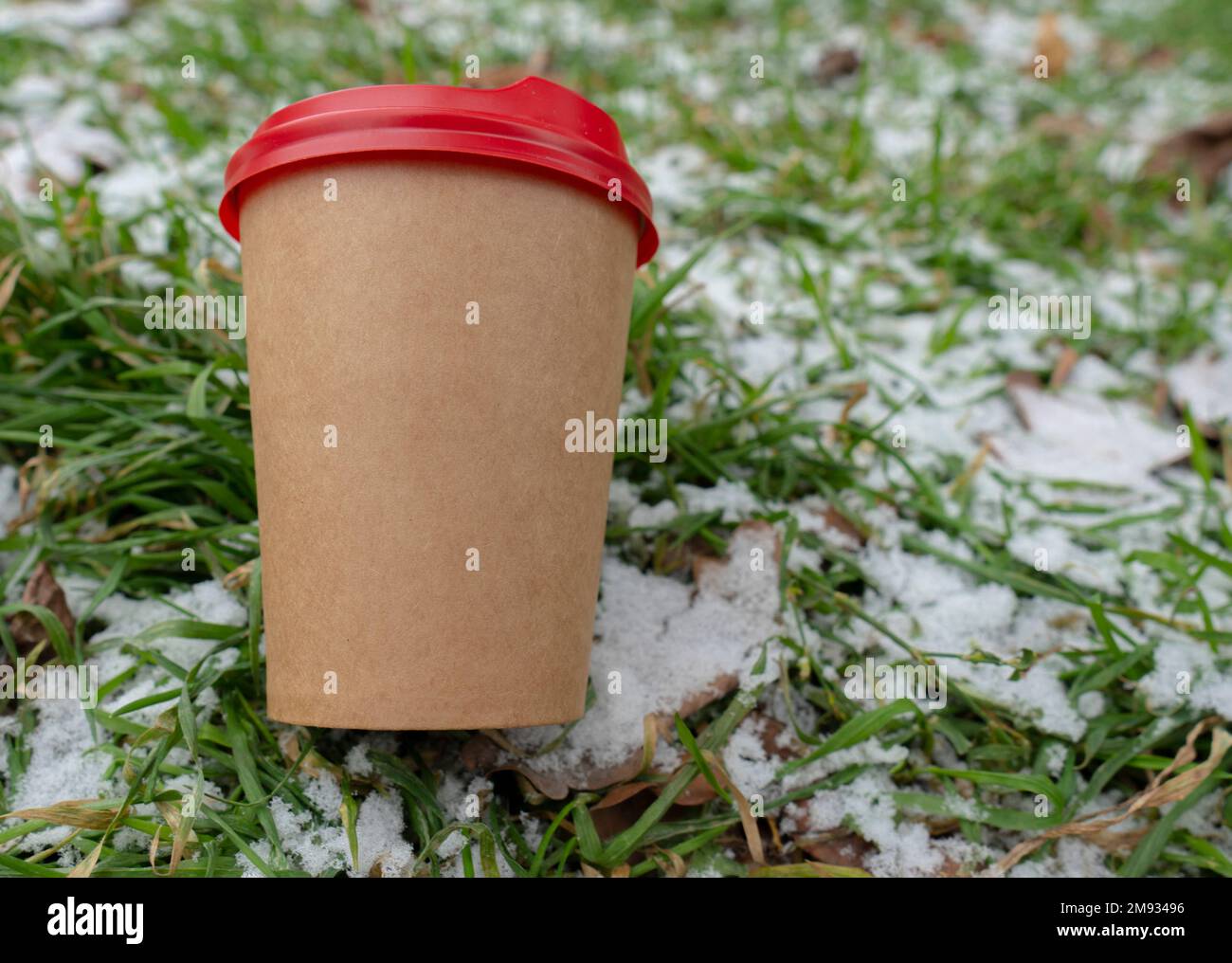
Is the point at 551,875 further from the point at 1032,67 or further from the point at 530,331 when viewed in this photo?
the point at 1032,67

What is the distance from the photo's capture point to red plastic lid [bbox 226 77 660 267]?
78cm

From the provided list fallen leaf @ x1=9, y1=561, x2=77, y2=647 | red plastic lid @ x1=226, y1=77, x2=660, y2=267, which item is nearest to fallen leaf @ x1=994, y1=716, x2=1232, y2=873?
red plastic lid @ x1=226, y1=77, x2=660, y2=267

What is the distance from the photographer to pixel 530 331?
83 centimetres

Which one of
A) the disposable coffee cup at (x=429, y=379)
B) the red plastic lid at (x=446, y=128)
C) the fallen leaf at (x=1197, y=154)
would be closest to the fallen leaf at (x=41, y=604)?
the disposable coffee cup at (x=429, y=379)

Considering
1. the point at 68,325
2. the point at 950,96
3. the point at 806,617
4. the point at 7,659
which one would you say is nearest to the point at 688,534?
the point at 806,617

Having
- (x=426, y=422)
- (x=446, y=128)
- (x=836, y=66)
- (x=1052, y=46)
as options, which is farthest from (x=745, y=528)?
(x=1052, y=46)

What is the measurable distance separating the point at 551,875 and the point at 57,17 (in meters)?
2.34

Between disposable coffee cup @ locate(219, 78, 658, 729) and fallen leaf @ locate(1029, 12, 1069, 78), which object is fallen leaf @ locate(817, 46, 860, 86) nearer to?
fallen leaf @ locate(1029, 12, 1069, 78)
